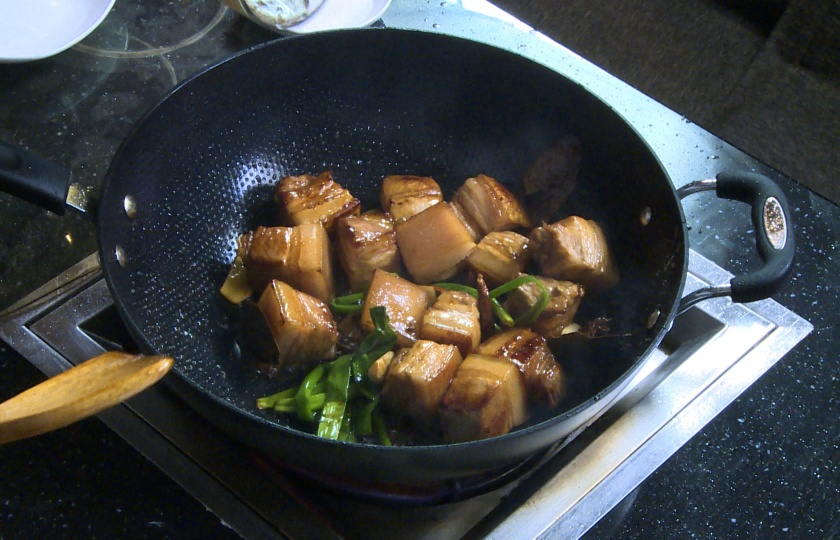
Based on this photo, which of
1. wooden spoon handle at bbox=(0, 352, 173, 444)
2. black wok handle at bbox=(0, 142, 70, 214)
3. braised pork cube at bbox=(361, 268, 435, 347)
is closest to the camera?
wooden spoon handle at bbox=(0, 352, 173, 444)

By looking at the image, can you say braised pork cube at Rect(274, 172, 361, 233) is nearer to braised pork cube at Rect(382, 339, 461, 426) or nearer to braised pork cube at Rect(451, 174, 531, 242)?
braised pork cube at Rect(451, 174, 531, 242)

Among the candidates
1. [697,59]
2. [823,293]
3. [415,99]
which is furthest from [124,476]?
[697,59]

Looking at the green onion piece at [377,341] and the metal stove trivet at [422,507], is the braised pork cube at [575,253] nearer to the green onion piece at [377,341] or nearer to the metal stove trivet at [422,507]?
the metal stove trivet at [422,507]

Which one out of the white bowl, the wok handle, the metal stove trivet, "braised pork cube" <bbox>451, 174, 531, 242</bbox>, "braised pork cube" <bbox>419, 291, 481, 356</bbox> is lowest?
the metal stove trivet

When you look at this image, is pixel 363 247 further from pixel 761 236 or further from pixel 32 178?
pixel 761 236

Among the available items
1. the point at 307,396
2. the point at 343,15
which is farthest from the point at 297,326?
the point at 343,15

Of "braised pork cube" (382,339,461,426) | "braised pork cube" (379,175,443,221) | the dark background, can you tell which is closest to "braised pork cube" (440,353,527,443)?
"braised pork cube" (382,339,461,426)

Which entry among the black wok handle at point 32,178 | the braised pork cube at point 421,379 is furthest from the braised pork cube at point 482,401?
the black wok handle at point 32,178

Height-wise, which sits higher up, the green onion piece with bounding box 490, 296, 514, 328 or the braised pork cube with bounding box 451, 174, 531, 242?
the braised pork cube with bounding box 451, 174, 531, 242

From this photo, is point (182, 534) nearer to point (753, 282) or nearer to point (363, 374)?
point (363, 374)
